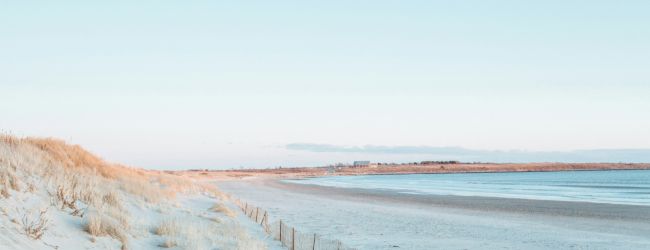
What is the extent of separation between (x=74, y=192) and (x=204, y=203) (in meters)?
13.4

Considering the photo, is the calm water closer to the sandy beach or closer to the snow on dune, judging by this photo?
the sandy beach

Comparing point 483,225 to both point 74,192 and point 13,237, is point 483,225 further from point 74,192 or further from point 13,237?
point 13,237

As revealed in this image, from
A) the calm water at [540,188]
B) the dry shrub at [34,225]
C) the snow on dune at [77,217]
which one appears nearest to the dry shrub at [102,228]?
the snow on dune at [77,217]

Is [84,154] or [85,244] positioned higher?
[84,154]

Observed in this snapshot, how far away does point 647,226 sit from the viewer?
24812mm

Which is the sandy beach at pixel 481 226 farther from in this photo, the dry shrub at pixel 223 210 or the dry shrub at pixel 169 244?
the dry shrub at pixel 169 244

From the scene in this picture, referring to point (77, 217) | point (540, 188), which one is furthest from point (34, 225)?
point (540, 188)

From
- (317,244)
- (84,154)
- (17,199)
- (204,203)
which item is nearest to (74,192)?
(17,199)

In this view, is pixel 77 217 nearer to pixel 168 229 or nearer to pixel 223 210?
pixel 168 229

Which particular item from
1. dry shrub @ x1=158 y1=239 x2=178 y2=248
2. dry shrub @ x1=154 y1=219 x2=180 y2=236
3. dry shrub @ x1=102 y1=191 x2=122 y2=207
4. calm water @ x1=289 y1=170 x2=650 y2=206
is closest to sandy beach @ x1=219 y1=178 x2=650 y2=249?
dry shrub @ x1=154 y1=219 x2=180 y2=236

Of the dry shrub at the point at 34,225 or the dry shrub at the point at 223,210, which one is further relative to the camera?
the dry shrub at the point at 223,210

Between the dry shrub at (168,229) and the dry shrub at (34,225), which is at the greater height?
the dry shrub at (34,225)

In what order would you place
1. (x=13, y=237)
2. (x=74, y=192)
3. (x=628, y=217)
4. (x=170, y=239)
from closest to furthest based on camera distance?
(x=13, y=237), (x=170, y=239), (x=74, y=192), (x=628, y=217)

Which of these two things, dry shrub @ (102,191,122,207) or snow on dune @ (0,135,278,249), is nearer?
snow on dune @ (0,135,278,249)
